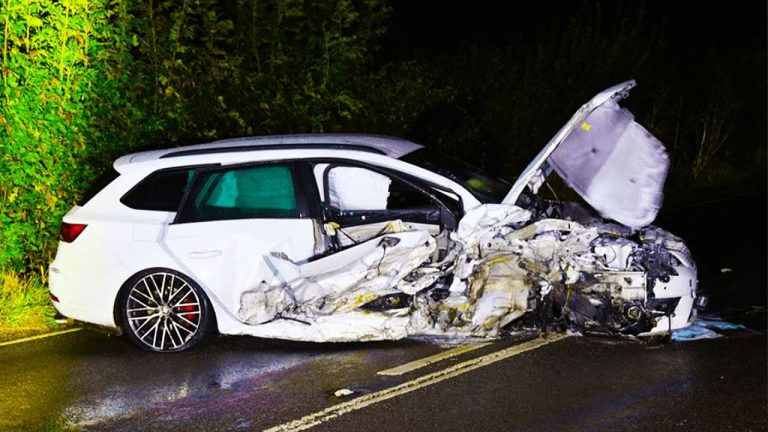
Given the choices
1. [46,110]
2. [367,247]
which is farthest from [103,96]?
[367,247]

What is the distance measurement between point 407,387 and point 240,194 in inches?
89.0

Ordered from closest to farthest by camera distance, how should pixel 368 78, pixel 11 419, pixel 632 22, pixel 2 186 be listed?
pixel 11 419 < pixel 2 186 < pixel 368 78 < pixel 632 22

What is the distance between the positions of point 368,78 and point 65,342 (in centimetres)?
756

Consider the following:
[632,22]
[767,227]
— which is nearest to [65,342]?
[767,227]

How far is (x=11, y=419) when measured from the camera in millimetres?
6637

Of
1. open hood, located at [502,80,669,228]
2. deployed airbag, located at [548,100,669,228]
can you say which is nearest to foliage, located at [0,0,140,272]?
open hood, located at [502,80,669,228]

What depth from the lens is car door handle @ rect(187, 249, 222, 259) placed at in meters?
8.19

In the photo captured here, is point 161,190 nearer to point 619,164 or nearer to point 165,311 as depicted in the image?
point 165,311

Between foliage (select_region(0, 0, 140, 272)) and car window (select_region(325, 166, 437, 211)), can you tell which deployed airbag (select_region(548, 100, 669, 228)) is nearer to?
car window (select_region(325, 166, 437, 211))

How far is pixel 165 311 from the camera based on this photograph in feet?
26.8

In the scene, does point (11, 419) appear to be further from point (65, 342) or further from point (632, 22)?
point (632, 22)

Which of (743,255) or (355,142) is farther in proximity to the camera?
(743,255)

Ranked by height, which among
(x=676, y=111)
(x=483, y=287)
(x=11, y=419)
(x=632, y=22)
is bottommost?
(x=11, y=419)

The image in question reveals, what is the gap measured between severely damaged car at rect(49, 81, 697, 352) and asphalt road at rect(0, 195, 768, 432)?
0.21 m
